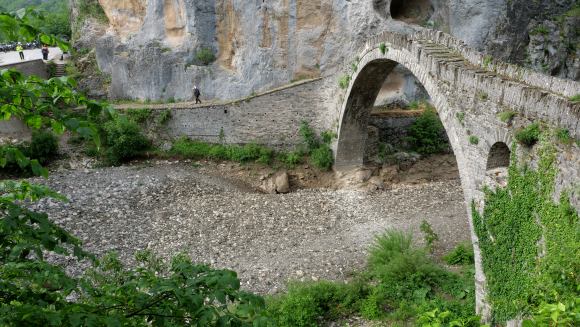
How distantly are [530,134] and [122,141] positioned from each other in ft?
42.4

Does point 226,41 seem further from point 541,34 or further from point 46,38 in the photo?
point 46,38

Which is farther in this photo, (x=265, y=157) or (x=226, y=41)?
(x=226, y=41)

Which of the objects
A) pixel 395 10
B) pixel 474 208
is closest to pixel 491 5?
pixel 395 10

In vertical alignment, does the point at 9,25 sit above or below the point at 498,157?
above

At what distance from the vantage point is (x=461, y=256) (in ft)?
31.8

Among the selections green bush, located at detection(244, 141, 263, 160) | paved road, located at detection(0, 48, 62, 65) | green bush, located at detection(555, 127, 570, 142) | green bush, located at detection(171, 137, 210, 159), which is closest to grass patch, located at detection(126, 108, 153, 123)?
green bush, located at detection(171, 137, 210, 159)

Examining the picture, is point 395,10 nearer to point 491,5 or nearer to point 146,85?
point 491,5

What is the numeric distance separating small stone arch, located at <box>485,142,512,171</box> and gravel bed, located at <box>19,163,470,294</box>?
3823 millimetres

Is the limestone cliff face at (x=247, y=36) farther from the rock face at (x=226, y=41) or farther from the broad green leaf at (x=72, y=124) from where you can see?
the broad green leaf at (x=72, y=124)

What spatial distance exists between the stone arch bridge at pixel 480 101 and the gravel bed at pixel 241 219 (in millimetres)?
3660

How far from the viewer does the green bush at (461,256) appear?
31.5ft

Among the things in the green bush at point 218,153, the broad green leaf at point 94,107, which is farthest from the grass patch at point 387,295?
the green bush at point 218,153

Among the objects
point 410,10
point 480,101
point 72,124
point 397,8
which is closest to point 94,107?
point 72,124

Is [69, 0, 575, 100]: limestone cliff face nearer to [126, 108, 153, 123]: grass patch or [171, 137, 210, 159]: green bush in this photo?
[126, 108, 153, 123]: grass patch
